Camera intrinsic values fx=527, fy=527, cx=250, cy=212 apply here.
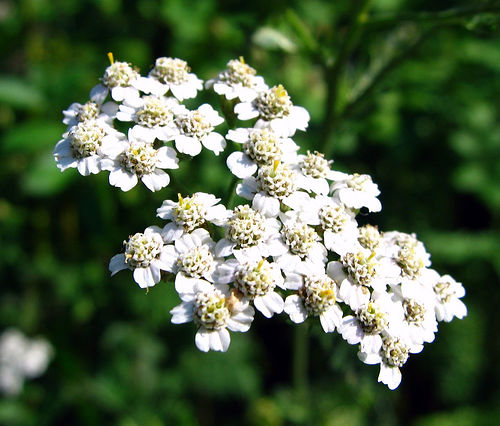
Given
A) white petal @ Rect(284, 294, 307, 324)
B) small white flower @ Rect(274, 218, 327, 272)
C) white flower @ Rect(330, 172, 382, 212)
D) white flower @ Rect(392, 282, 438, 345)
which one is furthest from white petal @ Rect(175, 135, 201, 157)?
white flower @ Rect(392, 282, 438, 345)

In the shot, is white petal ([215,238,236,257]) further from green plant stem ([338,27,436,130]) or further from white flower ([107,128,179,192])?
green plant stem ([338,27,436,130])

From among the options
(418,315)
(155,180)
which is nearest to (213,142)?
(155,180)

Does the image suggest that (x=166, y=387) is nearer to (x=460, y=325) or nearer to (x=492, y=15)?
(x=460, y=325)

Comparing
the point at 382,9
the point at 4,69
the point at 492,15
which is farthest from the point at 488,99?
the point at 4,69

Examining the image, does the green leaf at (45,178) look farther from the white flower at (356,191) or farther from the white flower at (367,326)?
the white flower at (367,326)

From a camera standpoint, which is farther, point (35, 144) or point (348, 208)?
point (35, 144)

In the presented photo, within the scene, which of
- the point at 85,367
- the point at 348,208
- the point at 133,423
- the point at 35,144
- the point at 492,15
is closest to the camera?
the point at 348,208

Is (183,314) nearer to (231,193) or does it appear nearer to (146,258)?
(146,258)
